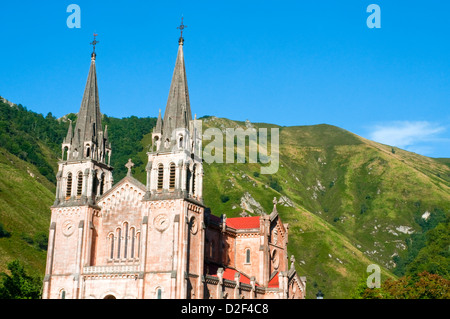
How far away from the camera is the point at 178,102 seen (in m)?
66.8

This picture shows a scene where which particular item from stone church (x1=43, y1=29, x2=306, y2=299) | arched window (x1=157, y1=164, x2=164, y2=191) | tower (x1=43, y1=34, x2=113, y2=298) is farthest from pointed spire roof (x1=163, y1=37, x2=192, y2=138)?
tower (x1=43, y1=34, x2=113, y2=298)

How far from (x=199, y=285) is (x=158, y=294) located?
4483 millimetres

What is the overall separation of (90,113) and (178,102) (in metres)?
11.0

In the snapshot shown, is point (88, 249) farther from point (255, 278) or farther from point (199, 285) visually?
point (255, 278)

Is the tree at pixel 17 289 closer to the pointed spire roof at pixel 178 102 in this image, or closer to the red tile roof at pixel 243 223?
the pointed spire roof at pixel 178 102

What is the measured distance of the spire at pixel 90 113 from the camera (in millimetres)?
68688

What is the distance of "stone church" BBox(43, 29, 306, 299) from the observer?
5978 cm

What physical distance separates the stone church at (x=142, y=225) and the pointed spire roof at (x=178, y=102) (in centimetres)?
13

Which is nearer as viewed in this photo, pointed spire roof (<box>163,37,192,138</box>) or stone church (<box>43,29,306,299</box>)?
stone church (<box>43,29,306,299</box>)

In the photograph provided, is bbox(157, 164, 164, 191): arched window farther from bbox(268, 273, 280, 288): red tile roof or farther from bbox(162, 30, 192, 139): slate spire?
bbox(268, 273, 280, 288): red tile roof

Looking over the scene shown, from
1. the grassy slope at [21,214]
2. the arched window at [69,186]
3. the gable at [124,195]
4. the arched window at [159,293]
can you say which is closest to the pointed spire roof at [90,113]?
the arched window at [69,186]

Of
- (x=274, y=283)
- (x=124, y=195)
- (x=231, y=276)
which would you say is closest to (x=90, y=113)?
(x=124, y=195)
